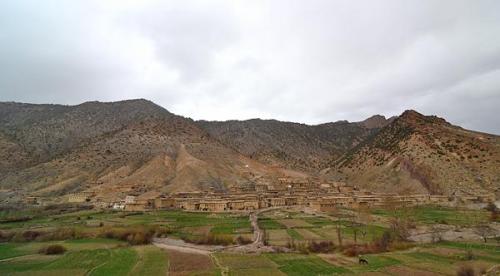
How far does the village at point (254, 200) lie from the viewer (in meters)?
89.5

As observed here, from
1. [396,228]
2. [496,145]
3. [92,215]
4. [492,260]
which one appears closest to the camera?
[492,260]

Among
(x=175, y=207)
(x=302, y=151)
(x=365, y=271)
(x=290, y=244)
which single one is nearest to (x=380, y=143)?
(x=302, y=151)

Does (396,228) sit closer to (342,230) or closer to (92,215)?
(342,230)

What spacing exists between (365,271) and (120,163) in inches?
3663

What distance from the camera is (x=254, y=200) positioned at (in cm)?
9194

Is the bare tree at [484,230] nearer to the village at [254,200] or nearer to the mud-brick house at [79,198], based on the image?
the village at [254,200]

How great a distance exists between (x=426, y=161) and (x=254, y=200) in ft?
150

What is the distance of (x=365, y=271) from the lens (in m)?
40.9

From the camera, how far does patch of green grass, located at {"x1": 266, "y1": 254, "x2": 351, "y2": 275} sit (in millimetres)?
41125

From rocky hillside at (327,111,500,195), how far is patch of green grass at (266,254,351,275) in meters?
62.1

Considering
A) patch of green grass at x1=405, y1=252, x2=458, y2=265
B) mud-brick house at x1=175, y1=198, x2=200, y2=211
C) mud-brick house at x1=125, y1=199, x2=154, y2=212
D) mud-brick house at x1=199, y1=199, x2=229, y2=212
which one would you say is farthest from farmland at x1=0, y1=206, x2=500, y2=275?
mud-brick house at x1=125, y1=199, x2=154, y2=212

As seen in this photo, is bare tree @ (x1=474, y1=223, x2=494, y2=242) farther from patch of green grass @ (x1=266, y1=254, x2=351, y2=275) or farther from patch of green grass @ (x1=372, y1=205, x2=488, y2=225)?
patch of green grass @ (x1=266, y1=254, x2=351, y2=275)

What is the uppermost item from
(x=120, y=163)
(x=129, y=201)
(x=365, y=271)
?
(x=120, y=163)

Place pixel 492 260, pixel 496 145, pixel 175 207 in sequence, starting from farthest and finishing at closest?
1. pixel 496 145
2. pixel 175 207
3. pixel 492 260
